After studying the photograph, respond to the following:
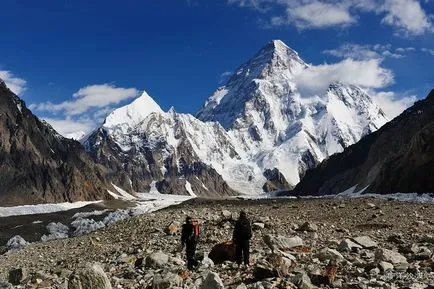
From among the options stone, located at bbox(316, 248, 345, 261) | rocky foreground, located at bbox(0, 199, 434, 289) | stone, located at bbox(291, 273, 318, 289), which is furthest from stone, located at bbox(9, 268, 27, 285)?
stone, located at bbox(291, 273, 318, 289)

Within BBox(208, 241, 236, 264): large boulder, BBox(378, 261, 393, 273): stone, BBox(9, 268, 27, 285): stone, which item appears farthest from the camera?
BBox(9, 268, 27, 285): stone

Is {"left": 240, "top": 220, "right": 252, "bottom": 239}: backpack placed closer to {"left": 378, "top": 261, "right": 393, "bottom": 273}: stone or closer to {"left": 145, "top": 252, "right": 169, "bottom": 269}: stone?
{"left": 145, "top": 252, "right": 169, "bottom": 269}: stone

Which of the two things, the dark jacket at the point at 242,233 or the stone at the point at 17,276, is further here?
the stone at the point at 17,276

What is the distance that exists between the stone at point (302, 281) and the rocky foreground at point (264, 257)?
0.03m

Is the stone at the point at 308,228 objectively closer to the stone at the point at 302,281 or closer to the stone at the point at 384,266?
the stone at the point at 384,266

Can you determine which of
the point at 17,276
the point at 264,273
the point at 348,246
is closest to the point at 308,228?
the point at 348,246

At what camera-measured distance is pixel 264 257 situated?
891 inches

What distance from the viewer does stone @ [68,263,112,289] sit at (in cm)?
1623

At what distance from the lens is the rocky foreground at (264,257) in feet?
54.8

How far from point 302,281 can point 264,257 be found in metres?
6.99

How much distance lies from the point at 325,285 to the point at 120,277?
769 centimetres

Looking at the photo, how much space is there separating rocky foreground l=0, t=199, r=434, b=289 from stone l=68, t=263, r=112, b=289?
1.1 inches

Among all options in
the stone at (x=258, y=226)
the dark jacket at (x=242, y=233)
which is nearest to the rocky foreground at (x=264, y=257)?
the stone at (x=258, y=226)

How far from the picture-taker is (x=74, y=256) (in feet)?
104
